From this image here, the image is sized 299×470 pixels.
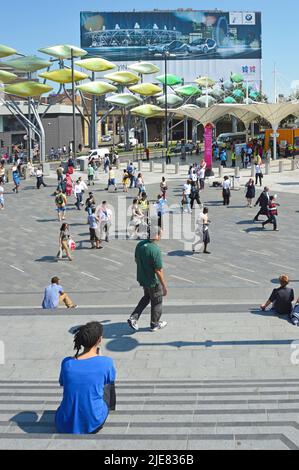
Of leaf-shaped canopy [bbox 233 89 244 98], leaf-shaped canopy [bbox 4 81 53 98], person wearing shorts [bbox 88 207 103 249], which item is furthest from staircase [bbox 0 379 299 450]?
leaf-shaped canopy [bbox 233 89 244 98]

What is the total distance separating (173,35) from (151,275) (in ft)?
340

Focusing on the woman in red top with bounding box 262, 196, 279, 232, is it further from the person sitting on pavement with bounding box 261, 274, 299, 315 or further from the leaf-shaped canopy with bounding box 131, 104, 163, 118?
the leaf-shaped canopy with bounding box 131, 104, 163, 118

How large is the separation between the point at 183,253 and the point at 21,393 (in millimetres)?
10289

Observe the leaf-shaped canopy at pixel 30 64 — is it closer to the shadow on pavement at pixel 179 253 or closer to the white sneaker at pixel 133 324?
the shadow on pavement at pixel 179 253

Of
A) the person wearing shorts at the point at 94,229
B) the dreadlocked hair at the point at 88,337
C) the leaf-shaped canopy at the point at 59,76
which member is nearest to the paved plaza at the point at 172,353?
the dreadlocked hair at the point at 88,337

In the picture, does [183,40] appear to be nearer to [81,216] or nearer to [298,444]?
[81,216]

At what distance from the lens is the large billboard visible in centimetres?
10188

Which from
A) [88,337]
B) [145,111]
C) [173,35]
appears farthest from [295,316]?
[173,35]

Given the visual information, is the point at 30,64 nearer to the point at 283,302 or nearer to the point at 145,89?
the point at 145,89

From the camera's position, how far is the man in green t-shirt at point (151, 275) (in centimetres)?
706

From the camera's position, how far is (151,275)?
715cm

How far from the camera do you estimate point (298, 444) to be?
413 centimetres

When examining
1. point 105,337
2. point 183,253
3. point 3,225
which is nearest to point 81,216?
point 3,225

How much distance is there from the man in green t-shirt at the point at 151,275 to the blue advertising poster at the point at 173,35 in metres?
98.0
